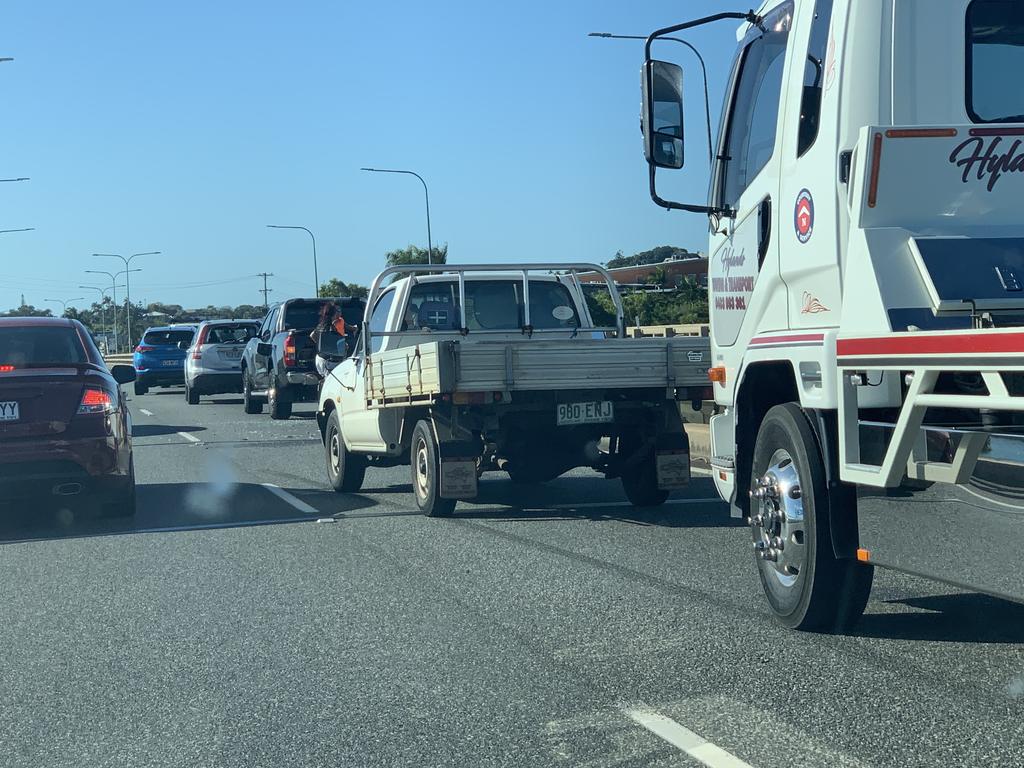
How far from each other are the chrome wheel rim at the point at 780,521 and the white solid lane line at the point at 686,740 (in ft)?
4.46

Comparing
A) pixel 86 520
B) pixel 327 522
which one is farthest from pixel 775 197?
pixel 86 520

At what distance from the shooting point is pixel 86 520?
35.0 ft

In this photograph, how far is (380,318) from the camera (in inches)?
471

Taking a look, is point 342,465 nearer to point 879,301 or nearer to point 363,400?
point 363,400

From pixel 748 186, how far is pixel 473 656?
2787 mm

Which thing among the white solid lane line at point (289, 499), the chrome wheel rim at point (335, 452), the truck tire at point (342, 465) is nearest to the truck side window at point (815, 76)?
the white solid lane line at point (289, 499)

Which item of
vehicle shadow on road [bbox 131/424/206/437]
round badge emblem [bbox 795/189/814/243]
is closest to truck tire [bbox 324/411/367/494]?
round badge emblem [bbox 795/189/814/243]

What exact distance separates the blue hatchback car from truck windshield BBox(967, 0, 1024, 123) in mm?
32749

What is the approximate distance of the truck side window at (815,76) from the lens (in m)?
5.76

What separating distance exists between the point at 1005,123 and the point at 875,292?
104 centimetres

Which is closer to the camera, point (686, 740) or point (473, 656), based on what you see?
point (686, 740)

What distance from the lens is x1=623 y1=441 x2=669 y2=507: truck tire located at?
33.2 ft

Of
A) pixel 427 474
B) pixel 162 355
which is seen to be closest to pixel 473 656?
pixel 427 474

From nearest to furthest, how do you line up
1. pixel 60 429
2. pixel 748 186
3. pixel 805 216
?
pixel 805 216
pixel 748 186
pixel 60 429
